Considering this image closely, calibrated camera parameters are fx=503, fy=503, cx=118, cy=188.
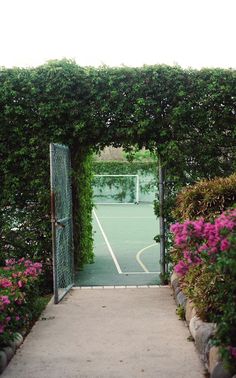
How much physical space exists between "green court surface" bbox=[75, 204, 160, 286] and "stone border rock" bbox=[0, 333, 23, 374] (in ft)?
12.1

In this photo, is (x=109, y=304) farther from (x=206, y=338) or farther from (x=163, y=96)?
(x=163, y=96)

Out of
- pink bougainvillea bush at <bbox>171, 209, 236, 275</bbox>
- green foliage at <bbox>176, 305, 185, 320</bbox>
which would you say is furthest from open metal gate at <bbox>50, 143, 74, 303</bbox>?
pink bougainvillea bush at <bbox>171, 209, 236, 275</bbox>

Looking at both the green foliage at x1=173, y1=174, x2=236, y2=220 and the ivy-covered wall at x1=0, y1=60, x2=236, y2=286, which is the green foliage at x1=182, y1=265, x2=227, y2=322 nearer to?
the green foliage at x1=173, y1=174, x2=236, y2=220

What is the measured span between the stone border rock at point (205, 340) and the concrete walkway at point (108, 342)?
4.5 inches

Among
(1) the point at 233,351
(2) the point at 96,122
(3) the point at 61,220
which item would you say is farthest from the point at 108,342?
(2) the point at 96,122

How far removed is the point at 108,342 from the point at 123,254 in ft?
23.2

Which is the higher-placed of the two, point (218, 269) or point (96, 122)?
point (96, 122)

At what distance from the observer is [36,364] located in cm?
522

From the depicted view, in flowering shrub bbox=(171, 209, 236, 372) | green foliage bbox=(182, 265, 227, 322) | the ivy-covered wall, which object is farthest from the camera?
the ivy-covered wall

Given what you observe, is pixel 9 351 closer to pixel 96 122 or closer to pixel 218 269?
pixel 218 269

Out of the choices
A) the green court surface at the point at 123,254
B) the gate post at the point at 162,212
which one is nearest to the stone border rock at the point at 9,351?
the green court surface at the point at 123,254

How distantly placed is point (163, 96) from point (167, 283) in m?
3.42

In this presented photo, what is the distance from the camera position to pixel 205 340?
5207mm

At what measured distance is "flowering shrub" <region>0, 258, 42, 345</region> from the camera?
17.7 ft
